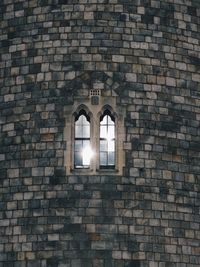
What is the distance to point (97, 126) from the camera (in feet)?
59.8

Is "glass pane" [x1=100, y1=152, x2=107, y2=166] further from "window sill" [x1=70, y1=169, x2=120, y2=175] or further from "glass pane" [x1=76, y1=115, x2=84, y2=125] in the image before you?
"glass pane" [x1=76, y1=115, x2=84, y2=125]

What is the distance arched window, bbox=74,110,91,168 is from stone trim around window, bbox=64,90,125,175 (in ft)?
0.28

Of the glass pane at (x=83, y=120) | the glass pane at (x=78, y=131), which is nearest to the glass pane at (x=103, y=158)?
the glass pane at (x=78, y=131)

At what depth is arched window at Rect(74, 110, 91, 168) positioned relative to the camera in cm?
1820

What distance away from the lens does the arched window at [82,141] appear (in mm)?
18203

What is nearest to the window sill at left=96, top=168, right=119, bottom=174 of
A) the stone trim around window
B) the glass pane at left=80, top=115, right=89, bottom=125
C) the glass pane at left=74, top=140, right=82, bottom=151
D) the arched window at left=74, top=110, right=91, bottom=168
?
the stone trim around window

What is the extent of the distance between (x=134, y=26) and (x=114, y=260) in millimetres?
4880

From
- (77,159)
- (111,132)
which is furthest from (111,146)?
(77,159)

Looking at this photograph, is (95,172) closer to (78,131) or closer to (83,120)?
(78,131)

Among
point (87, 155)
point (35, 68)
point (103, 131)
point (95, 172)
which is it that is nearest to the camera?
point (95, 172)

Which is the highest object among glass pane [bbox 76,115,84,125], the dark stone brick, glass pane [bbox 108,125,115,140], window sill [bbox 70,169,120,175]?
the dark stone brick

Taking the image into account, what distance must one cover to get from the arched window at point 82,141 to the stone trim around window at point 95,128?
0.28 ft

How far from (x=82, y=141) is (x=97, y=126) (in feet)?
1.40

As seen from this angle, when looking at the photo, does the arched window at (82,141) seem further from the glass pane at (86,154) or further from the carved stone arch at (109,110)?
the carved stone arch at (109,110)
